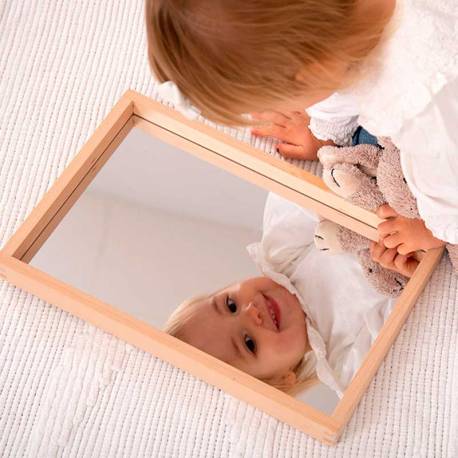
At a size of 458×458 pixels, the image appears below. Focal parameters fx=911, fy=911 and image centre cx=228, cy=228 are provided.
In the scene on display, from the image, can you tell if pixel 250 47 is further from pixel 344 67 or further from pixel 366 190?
pixel 366 190

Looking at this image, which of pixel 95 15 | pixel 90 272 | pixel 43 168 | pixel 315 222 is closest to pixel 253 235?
pixel 315 222

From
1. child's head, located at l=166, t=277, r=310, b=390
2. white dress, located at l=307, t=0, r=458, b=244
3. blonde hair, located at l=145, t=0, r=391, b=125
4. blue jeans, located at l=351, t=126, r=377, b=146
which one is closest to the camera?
blonde hair, located at l=145, t=0, r=391, b=125

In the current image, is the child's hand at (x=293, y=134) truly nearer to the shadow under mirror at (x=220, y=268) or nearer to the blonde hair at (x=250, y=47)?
the shadow under mirror at (x=220, y=268)

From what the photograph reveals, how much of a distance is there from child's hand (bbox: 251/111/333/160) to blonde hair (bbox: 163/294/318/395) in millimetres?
250

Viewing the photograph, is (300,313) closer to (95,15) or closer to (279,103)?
(279,103)

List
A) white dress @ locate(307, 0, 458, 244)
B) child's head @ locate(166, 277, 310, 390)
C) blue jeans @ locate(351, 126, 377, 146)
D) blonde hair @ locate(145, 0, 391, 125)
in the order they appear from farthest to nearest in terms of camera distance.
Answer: blue jeans @ locate(351, 126, 377, 146), child's head @ locate(166, 277, 310, 390), white dress @ locate(307, 0, 458, 244), blonde hair @ locate(145, 0, 391, 125)

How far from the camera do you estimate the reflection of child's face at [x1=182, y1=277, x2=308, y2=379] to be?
1.05 meters

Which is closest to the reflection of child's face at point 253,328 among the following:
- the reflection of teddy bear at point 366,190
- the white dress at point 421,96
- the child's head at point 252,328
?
the child's head at point 252,328

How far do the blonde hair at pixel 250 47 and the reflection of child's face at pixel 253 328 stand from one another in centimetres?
26

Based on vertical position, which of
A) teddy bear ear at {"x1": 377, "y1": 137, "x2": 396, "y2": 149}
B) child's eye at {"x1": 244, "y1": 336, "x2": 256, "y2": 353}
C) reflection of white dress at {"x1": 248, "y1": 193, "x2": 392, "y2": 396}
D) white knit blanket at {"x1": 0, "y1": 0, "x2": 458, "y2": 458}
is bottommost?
white knit blanket at {"x1": 0, "y1": 0, "x2": 458, "y2": 458}

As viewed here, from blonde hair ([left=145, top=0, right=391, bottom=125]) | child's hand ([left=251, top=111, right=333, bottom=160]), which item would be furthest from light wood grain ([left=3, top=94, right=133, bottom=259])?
blonde hair ([left=145, top=0, right=391, bottom=125])

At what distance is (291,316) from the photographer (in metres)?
1.08

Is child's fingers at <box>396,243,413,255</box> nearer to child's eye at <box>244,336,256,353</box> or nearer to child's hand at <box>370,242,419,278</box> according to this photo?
child's hand at <box>370,242,419,278</box>

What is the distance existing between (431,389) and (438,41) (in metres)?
0.40
